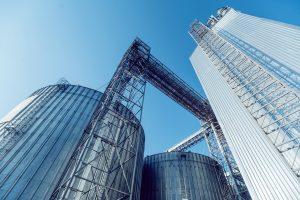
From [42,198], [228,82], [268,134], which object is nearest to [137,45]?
[228,82]

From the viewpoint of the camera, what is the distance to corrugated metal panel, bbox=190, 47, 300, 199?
1185 cm

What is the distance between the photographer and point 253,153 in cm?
1459

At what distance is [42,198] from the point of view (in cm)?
1233

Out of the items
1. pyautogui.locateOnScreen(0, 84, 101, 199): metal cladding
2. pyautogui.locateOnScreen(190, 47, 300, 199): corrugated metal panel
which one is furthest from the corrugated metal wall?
pyautogui.locateOnScreen(0, 84, 101, 199): metal cladding

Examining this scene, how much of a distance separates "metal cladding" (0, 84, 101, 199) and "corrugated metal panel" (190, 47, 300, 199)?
12188 millimetres

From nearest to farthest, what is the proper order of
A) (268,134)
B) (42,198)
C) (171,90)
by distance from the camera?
1. (42,198)
2. (268,134)
3. (171,90)

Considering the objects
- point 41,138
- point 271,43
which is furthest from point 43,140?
point 271,43

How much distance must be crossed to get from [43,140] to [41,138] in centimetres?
25

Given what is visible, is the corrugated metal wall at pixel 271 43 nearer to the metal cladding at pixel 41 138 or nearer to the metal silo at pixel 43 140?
the metal silo at pixel 43 140

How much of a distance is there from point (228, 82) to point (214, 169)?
10.3m

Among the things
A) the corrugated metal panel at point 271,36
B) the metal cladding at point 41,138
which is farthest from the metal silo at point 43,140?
the corrugated metal panel at point 271,36

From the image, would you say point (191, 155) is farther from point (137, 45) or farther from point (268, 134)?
point (137, 45)

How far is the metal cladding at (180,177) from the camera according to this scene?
20.5 metres

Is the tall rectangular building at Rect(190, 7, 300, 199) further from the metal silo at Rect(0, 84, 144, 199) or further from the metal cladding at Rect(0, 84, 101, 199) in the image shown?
the metal cladding at Rect(0, 84, 101, 199)
